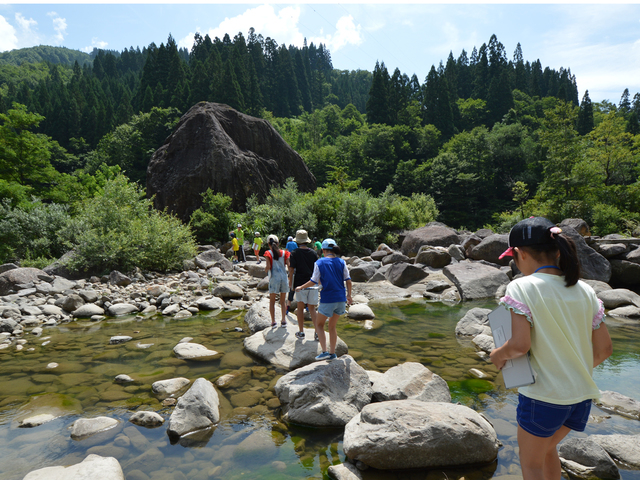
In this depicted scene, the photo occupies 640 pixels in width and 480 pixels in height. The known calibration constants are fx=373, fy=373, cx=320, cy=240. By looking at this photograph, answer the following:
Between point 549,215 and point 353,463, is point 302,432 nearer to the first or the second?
point 353,463

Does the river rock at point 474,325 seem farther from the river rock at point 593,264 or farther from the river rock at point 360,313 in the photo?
the river rock at point 593,264

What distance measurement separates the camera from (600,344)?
Answer: 7.15ft

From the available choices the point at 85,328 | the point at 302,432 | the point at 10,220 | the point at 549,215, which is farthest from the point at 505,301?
the point at 549,215

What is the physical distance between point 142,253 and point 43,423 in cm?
969

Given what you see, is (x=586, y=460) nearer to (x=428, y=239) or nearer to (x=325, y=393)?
(x=325, y=393)

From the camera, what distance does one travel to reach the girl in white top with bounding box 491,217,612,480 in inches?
81.5

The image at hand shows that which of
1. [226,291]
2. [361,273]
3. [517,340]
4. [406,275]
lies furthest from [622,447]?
A: [361,273]

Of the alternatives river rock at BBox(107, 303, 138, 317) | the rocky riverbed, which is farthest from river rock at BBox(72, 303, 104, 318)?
river rock at BBox(107, 303, 138, 317)

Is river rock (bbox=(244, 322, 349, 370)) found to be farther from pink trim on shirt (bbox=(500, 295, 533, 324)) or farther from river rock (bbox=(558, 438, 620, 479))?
pink trim on shirt (bbox=(500, 295, 533, 324))

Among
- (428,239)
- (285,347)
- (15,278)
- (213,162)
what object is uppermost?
(213,162)

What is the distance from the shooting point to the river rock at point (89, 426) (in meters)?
4.55

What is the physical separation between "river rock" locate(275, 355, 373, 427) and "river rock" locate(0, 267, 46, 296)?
11154 millimetres

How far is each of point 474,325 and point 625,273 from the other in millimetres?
8235

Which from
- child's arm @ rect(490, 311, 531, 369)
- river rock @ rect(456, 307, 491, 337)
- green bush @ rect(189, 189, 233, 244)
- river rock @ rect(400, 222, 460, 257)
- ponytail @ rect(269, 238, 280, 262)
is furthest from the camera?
green bush @ rect(189, 189, 233, 244)
